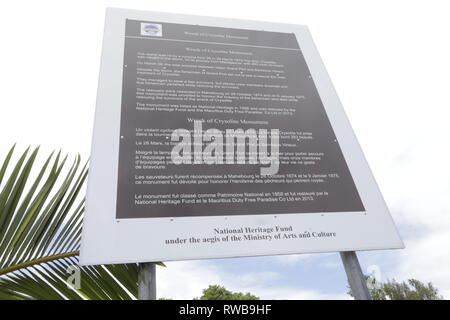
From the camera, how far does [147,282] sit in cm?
120

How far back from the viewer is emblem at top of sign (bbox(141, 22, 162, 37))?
2133 millimetres

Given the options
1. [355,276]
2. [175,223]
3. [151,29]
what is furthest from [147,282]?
[151,29]

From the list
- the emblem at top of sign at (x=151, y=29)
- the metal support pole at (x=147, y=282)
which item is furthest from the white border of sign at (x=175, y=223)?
the emblem at top of sign at (x=151, y=29)

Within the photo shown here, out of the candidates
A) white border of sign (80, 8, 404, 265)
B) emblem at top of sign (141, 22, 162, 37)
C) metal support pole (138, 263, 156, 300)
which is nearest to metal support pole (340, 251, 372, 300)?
white border of sign (80, 8, 404, 265)

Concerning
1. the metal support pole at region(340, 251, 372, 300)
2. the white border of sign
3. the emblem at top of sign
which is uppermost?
the emblem at top of sign

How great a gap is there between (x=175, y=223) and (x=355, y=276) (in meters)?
0.91

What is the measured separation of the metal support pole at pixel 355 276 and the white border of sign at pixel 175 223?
81 mm

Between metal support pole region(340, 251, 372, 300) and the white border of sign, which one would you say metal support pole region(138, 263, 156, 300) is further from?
metal support pole region(340, 251, 372, 300)

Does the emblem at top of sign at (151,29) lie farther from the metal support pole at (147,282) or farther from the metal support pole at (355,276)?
the metal support pole at (355,276)

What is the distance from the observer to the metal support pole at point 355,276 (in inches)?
51.4

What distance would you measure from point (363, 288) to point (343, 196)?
0.47 metres

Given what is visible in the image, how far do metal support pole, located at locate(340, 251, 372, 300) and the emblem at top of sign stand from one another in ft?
6.53

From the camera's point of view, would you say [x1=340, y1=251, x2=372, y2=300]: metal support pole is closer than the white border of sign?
No
